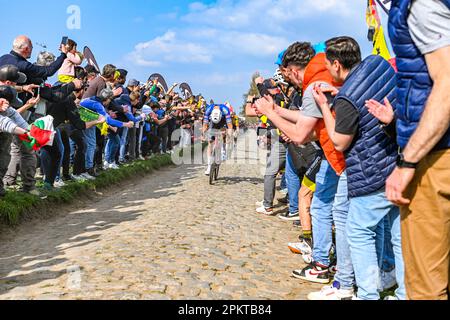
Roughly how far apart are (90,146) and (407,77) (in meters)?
9.44

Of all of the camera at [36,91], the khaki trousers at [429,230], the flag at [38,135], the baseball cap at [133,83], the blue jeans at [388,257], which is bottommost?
the blue jeans at [388,257]

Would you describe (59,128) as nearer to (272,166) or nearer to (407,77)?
(272,166)

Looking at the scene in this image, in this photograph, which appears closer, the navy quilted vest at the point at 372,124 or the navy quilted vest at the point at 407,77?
the navy quilted vest at the point at 407,77

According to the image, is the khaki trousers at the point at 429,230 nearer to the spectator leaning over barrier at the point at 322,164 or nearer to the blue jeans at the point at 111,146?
the spectator leaning over barrier at the point at 322,164

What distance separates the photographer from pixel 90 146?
1080 centimetres

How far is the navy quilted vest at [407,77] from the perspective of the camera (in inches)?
90.7

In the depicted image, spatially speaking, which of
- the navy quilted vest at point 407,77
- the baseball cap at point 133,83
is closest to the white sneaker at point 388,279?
the navy quilted vest at point 407,77

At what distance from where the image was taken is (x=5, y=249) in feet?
19.0

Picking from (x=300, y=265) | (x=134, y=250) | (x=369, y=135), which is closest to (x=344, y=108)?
(x=369, y=135)

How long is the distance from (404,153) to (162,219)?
533 cm

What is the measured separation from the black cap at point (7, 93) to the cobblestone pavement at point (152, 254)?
2050mm

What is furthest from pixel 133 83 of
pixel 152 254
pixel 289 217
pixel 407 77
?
pixel 407 77

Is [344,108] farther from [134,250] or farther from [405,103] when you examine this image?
[134,250]

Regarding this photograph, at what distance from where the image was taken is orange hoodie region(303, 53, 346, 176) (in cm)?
407
